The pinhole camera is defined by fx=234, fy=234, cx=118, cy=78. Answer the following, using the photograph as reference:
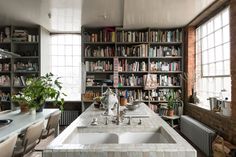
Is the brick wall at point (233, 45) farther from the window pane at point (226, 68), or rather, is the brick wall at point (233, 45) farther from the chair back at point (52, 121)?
the chair back at point (52, 121)

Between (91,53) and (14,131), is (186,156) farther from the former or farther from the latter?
Answer: (91,53)

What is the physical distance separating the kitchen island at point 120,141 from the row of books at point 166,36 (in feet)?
13.0

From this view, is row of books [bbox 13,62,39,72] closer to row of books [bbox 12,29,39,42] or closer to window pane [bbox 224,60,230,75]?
row of books [bbox 12,29,39,42]

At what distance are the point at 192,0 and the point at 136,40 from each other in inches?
90.4

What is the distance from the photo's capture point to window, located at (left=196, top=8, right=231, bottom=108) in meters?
4.24

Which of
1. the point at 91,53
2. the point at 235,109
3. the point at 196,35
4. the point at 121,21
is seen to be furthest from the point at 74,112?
the point at 235,109

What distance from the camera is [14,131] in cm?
251

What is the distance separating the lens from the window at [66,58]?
6.98 meters

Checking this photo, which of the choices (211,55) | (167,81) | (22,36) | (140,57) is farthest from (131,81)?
(22,36)

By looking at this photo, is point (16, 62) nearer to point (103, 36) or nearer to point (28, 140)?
point (103, 36)

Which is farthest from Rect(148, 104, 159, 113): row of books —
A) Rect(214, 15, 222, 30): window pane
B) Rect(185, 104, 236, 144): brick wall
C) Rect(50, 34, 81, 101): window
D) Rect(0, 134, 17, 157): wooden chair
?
Rect(0, 134, 17, 157): wooden chair

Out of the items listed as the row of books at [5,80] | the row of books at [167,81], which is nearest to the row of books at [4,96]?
the row of books at [5,80]

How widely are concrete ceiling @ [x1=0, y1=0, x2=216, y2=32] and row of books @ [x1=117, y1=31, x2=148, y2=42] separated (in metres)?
0.28

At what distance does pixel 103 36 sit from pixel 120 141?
4624 mm
